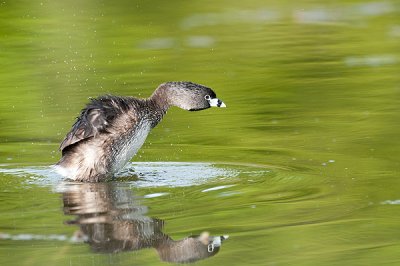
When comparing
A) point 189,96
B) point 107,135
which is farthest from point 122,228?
point 189,96

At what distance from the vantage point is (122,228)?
811 centimetres

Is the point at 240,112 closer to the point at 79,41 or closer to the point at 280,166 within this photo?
the point at 280,166

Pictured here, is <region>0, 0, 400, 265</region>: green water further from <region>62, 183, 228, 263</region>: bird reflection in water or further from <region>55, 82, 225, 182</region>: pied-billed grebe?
<region>55, 82, 225, 182</region>: pied-billed grebe

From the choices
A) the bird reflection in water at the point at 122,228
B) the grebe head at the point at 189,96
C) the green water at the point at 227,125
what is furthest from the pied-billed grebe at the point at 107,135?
the bird reflection in water at the point at 122,228

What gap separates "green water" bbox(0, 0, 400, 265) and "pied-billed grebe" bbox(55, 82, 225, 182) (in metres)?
0.19

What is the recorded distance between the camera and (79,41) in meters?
17.1

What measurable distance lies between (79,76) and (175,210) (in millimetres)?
6414

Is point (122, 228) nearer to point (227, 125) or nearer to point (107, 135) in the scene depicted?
point (107, 135)

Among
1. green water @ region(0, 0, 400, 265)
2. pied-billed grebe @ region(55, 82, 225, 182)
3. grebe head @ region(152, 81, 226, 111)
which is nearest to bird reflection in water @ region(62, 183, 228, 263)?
green water @ region(0, 0, 400, 265)

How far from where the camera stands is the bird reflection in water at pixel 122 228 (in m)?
7.47

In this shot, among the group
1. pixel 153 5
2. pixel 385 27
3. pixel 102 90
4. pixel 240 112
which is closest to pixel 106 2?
pixel 153 5

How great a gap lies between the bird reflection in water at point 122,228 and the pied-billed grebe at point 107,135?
0.40m

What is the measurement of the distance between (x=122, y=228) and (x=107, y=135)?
2090mm

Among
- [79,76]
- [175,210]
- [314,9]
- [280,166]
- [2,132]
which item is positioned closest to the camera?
[175,210]
